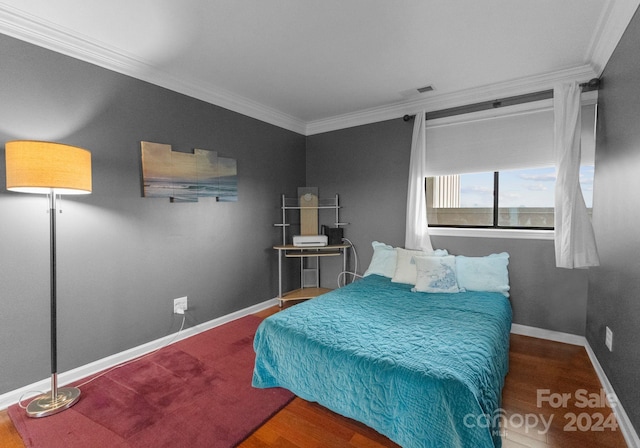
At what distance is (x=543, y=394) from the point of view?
2.12 metres

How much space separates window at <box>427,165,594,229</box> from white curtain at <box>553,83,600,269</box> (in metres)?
0.27

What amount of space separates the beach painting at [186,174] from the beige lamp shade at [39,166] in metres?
0.83

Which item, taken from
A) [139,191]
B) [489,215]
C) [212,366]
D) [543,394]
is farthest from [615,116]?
[139,191]

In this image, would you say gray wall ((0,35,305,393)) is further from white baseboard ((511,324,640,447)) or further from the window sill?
white baseboard ((511,324,640,447))

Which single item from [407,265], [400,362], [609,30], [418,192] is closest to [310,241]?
[407,265]

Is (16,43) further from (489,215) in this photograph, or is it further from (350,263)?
(489,215)

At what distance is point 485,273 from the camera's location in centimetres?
299

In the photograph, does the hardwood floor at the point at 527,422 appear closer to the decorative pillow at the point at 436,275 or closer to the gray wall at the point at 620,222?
the gray wall at the point at 620,222

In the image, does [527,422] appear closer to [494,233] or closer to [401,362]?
[401,362]

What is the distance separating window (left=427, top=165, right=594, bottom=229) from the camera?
10.2 ft

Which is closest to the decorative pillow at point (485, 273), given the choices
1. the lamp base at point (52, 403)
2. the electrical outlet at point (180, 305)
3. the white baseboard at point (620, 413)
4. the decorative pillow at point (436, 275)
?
the decorative pillow at point (436, 275)

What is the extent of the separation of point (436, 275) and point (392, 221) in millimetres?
1134

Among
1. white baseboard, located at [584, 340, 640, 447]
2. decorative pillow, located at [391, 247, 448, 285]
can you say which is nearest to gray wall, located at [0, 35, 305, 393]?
decorative pillow, located at [391, 247, 448, 285]

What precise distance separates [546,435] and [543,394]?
0.44m
